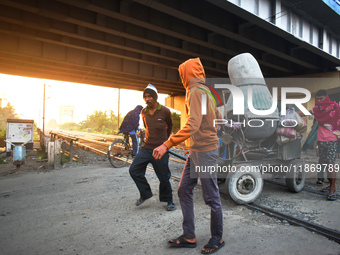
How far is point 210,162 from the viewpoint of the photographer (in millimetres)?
2789

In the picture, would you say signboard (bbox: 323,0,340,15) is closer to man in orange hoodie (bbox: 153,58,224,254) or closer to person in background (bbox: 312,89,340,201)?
person in background (bbox: 312,89,340,201)

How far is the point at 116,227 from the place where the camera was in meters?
3.54

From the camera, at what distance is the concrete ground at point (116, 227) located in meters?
2.91

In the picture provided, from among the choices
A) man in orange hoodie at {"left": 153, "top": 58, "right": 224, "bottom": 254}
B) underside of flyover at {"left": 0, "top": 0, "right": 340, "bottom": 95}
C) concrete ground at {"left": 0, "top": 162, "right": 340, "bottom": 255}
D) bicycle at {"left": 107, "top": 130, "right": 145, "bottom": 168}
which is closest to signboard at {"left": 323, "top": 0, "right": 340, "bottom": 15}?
underside of flyover at {"left": 0, "top": 0, "right": 340, "bottom": 95}

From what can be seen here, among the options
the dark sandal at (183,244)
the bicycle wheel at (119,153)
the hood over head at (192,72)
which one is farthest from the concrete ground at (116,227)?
the bicycle wheel at (119,153)

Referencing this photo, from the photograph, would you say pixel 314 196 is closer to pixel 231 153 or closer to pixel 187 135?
pixel 231 153

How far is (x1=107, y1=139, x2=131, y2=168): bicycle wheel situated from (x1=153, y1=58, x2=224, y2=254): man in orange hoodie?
5756mm

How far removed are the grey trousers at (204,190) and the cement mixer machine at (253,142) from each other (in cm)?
173

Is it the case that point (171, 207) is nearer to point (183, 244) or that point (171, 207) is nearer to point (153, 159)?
point (153, 159)

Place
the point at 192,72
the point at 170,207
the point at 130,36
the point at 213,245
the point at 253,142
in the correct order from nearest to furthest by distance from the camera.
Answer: the point at 213,245 < the point at 192,72 < the point at 170,207 < the point at 253,142 < the point at 130,36

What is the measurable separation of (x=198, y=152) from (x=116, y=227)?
A: 177 centimetres

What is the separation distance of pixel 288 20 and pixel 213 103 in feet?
36.0

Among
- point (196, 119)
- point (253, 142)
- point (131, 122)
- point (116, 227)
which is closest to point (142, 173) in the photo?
point (116, 227)

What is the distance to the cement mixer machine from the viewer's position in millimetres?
4559
